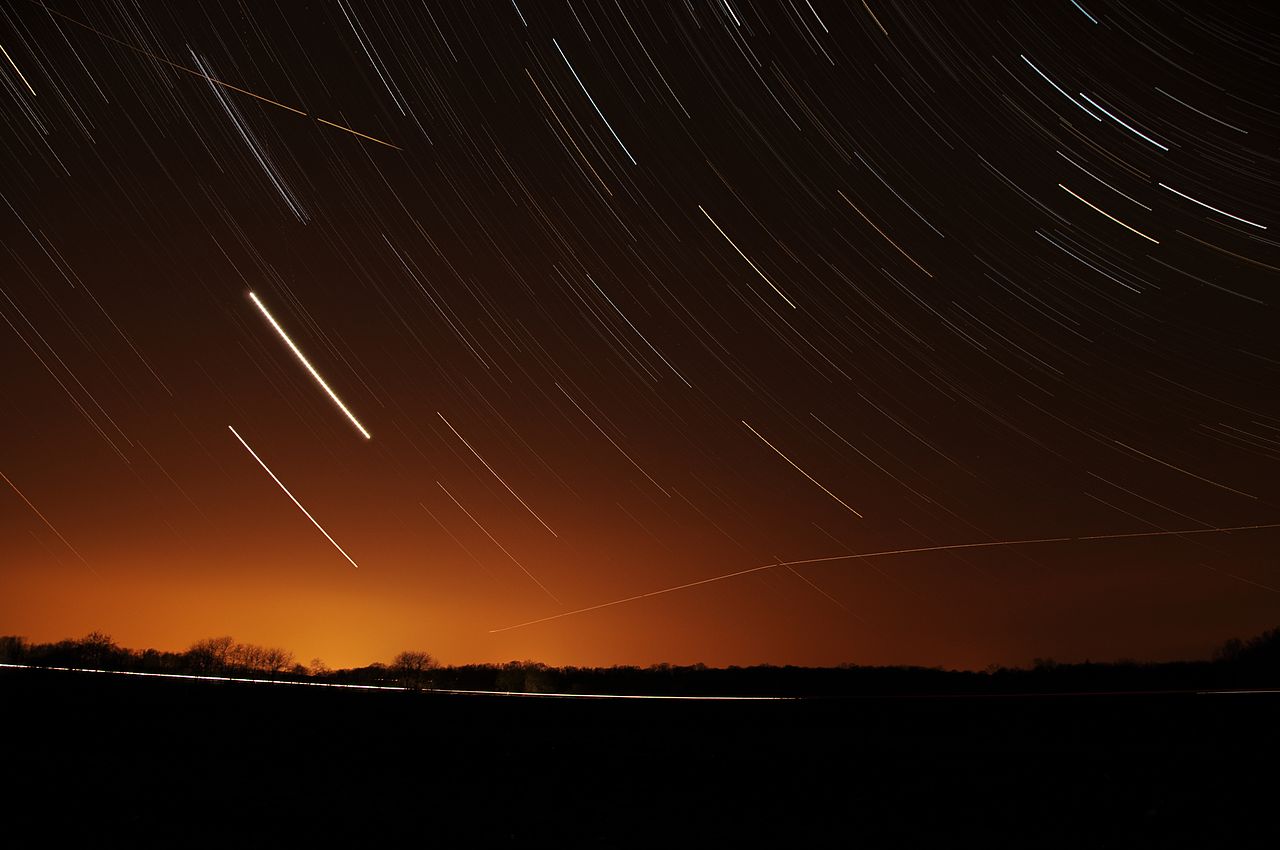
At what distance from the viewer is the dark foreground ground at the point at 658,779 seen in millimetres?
9188

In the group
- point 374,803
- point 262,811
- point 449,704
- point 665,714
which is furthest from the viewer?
point 449,704

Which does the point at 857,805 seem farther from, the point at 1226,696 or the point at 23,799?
the point at 1226,696

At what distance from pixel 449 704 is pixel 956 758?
2271 centimetres

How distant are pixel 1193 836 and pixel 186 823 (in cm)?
1154

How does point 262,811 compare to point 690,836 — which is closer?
point 690,836

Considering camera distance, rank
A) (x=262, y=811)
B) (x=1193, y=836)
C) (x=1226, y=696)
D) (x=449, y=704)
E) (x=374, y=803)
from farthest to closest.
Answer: (x=449, y=704)
(x=1226, y=696)
(x=374, y=803)
(x=262, y=811)
(x=1193, y=836)

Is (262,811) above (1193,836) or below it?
below

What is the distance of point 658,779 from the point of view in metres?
13.1

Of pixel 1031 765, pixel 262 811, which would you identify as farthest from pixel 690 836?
pixel 1031 765

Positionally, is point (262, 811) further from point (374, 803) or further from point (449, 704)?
point (449, 704)

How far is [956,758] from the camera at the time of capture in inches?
574

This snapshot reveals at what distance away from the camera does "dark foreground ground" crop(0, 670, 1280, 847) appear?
9188 millimetres

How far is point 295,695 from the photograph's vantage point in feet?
108

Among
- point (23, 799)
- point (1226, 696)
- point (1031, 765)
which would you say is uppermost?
point (1226, 696)
